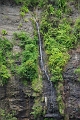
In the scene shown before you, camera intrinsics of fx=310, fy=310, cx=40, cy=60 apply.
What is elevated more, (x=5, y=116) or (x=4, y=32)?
(x=4, y=32)

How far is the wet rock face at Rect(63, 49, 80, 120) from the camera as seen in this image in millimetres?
12945

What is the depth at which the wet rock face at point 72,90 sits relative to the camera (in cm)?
1295

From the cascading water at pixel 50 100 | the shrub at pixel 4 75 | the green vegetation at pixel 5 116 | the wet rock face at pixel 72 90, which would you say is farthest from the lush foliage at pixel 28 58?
Result: the green vegetation at pixel 5 116

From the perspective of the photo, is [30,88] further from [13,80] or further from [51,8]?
[51,8]

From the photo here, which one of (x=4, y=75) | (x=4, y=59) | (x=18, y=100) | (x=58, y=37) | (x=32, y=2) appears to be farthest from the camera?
(x=32, y=2)

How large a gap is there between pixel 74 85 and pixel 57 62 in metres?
1.31

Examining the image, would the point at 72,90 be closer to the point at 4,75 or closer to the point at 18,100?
the point at 18,100

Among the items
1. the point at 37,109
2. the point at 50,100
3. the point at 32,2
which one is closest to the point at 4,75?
the point at 37,109

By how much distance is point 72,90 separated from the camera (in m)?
13.4

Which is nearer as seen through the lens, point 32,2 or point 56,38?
point 56,38

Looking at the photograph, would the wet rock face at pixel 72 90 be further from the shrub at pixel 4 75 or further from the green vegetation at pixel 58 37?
the shrub at pixel 4 75

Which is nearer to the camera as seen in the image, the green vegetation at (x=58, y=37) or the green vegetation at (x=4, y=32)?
the green vegetation at (x=58, y=37)

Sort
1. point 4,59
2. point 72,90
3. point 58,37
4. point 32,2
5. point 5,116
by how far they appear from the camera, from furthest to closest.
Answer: point 32,2 < point 58,37 < point 4,59 < point 72,90 < point 5,116

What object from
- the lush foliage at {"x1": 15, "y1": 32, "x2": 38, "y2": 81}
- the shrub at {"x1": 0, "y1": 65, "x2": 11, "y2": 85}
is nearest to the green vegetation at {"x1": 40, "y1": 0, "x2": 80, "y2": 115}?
the lush foliage at {"x1": 15, "y1": 32, "x2": 38, "y2": 81}
